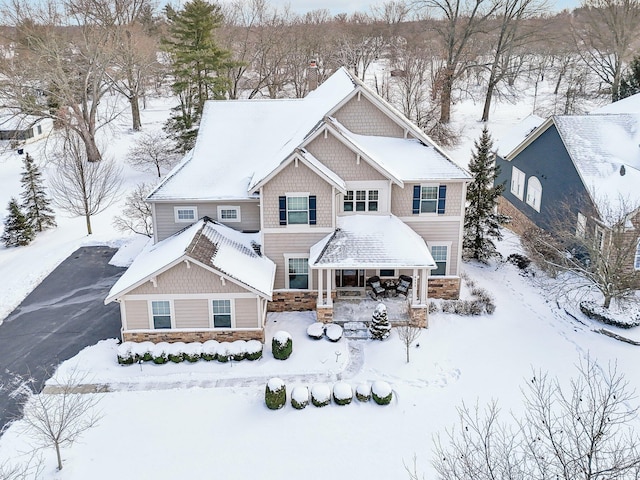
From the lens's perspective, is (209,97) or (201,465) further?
(209,97)

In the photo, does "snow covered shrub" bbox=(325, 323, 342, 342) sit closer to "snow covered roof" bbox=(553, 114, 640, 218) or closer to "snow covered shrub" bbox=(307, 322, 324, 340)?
"snow covered shrub" bbox=(307, 322, 324, 340)

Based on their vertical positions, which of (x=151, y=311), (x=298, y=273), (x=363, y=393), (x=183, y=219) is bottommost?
(x=363, y=393)

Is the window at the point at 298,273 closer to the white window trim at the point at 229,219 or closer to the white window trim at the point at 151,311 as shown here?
the white window trim at the point at 229,219

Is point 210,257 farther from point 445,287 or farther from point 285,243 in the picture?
point 445,287

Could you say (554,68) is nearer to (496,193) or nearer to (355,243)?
(496,193)

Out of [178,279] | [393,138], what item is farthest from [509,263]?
[178,279]

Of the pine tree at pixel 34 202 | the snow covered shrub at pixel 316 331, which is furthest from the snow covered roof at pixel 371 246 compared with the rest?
the pine tree at pixel 34 202

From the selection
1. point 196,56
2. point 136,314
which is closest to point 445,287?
point 136,314
